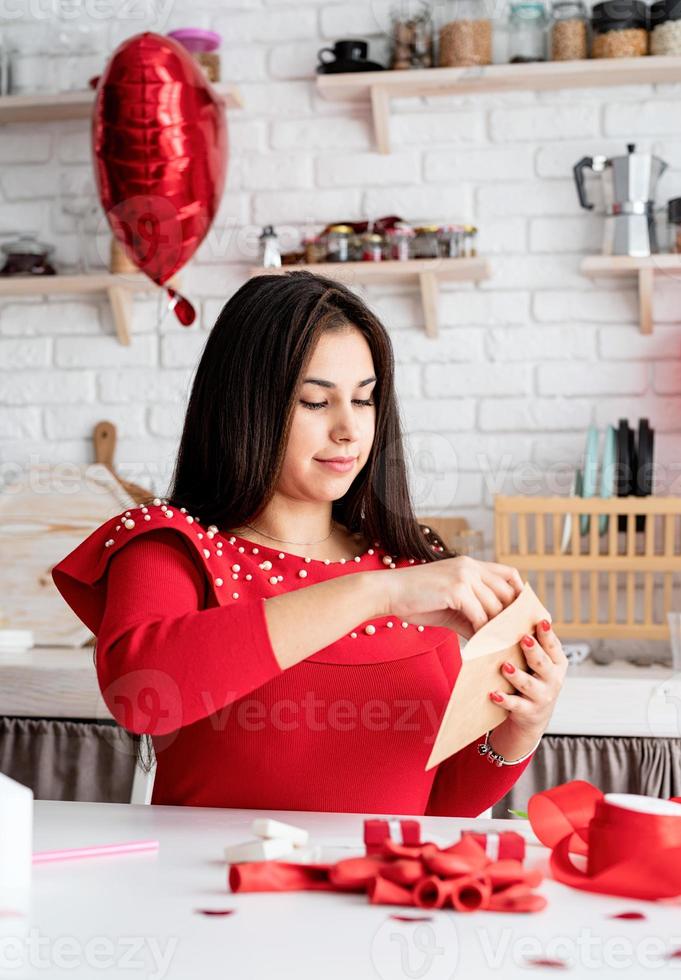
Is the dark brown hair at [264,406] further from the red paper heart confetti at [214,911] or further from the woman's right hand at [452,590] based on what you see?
the red paper heart confetti at [214,911]

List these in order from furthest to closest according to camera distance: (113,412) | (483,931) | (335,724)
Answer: (113,412) → (335,724) → (483,931)

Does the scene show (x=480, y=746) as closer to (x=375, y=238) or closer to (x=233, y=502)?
(x=233, y=502)

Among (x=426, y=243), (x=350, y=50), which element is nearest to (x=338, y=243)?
(x=426, y=243)

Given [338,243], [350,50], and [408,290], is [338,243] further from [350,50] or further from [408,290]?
[350,50]

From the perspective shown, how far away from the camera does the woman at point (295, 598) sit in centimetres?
96

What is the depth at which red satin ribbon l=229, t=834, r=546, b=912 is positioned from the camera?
736 mm

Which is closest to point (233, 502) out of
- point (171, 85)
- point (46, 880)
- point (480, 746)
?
point (480, 746)

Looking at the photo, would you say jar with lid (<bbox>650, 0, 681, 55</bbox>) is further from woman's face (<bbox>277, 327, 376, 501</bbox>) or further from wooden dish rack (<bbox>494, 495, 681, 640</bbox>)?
woman's face (<bbox>277, 327, 376, 501</bbox>)

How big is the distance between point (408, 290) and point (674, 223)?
54 cm

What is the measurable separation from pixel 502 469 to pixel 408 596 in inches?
58.3

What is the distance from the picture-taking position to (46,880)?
803mm

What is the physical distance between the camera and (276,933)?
27.1 inches

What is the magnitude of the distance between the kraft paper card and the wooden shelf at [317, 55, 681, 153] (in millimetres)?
1595

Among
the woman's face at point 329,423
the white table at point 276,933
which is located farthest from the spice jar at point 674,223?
the white table at point 276,933
